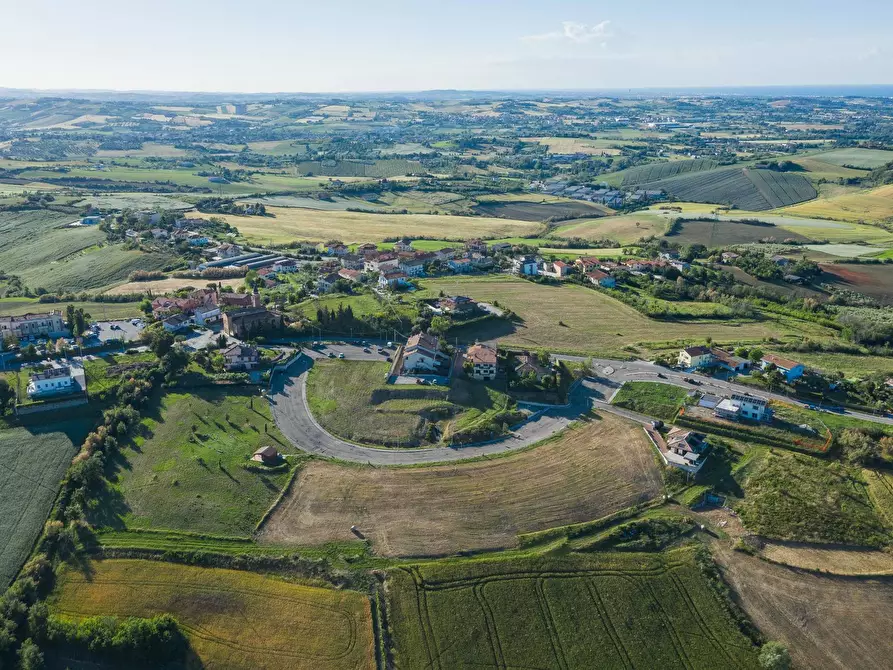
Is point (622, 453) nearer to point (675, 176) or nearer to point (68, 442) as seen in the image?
point (68, 442)

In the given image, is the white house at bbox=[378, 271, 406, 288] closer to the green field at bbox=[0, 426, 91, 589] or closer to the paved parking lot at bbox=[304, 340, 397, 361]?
the paved parking lot at bbox=[304, 340, 397, 361]

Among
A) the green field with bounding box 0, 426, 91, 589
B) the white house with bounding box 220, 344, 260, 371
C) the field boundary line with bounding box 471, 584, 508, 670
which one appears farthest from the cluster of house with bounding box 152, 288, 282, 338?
the field boundary line with bounding box 471, 584, 508, 670

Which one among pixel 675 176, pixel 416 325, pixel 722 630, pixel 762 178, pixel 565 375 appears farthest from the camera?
pixel 675 176

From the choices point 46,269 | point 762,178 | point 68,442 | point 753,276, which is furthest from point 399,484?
point 762,178

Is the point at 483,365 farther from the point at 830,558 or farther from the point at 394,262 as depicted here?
the point at 394,262

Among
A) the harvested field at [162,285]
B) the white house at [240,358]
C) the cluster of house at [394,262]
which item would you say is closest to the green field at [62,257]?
the harvested field at [162,285]

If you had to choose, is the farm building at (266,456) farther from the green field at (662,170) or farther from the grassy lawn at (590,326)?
the green field at (662,170)
